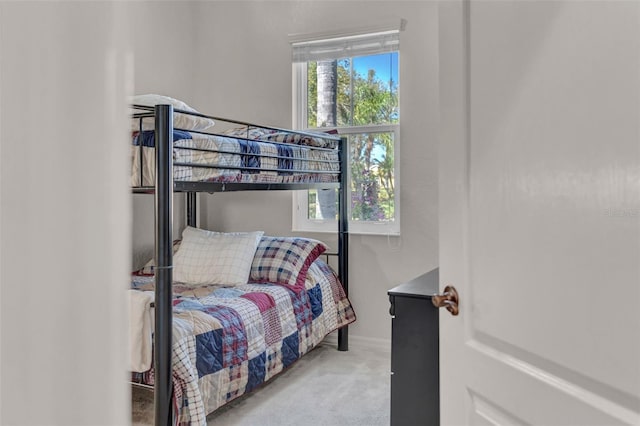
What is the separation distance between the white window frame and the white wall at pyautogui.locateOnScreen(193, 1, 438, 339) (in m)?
0.05

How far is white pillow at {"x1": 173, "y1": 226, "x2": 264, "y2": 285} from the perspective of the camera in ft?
11.2

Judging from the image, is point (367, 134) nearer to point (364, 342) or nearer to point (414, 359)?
point (364, 342)

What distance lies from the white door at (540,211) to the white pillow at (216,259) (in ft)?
7.44

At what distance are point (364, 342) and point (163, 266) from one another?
2077 mm

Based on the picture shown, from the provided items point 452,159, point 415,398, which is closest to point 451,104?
point 452,159

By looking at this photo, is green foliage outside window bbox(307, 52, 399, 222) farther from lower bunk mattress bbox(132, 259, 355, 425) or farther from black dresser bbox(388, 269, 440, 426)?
black dresser bbox(388, 269, 440, 426)

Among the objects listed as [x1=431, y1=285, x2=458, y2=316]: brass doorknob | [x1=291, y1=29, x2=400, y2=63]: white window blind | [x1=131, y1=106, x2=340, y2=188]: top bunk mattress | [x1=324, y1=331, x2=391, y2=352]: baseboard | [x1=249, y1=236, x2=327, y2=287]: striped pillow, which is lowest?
[x1=324, y1=331, x2=391, y2=352]: baseboard

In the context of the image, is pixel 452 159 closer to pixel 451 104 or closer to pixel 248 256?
pixel 451 104

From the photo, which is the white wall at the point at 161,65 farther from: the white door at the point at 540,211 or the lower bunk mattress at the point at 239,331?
the white door at the point at 540,211

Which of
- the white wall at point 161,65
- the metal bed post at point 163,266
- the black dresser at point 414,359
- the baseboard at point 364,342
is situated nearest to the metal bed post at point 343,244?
the baseboard at point 364,342

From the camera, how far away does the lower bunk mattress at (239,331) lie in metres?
2.28

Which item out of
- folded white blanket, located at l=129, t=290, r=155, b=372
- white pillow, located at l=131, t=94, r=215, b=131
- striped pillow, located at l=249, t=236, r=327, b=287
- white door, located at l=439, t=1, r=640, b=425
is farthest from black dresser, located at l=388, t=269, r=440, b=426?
striped pillow, located at l=249, t=236, r=327, b=287

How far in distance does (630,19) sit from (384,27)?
319 cm

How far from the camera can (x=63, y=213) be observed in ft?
0.66
